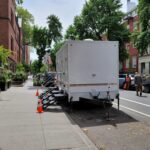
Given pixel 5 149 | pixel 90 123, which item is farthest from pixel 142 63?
pixel 5 149

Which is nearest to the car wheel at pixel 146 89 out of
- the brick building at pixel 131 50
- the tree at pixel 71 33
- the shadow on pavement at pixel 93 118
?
the shadow on pavement at pixel 93 118

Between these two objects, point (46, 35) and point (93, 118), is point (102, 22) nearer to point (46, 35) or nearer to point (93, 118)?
point (46, 35)

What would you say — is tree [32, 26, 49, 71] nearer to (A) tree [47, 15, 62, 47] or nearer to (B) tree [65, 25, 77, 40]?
(A) tree [47, 15, 62, 47]

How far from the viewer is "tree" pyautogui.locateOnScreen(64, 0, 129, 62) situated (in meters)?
43.3

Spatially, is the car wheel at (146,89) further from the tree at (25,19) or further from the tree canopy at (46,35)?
the tree at (25,19)

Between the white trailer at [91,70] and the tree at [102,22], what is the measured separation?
32.2 metres

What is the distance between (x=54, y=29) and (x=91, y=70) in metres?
42.5

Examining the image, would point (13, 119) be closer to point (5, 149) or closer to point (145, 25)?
point (5, 149)

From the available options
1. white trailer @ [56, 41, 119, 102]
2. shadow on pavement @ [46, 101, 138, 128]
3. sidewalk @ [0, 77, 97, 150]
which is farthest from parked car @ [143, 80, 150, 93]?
sidewalk @ [0, 77, 97, 150]

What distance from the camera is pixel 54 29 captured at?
52.8 metres

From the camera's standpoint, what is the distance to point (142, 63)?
44.8 metres

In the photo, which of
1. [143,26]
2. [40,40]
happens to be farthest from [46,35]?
[143,26]

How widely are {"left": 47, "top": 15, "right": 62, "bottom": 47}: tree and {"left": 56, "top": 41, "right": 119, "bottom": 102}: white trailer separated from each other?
41.4 m

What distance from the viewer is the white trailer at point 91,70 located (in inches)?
448
